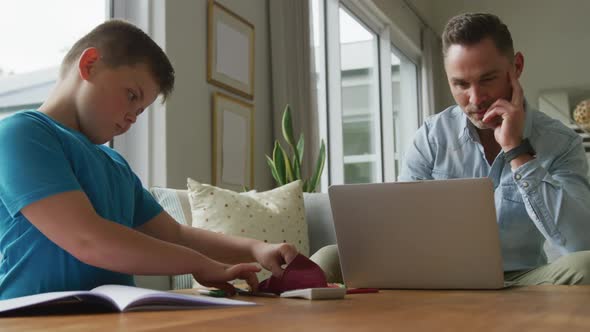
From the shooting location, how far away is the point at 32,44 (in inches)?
102

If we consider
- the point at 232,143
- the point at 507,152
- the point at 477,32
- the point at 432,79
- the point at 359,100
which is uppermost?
the point at 432,79

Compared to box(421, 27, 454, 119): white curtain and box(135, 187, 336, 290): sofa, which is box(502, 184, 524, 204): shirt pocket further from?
box(421, 27, 454, 119): white curtain

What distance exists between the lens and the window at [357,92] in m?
5.14

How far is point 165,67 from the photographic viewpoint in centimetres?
135

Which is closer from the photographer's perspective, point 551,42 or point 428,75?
point 551,42

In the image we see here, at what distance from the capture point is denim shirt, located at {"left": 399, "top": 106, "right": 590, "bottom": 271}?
1.70 meters

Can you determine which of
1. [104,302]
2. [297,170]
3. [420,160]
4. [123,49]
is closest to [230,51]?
[297,170]

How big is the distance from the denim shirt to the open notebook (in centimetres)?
102

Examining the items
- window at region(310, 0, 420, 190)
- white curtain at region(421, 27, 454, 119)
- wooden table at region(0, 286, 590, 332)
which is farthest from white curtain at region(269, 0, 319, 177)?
white curtain at region(421, 27, 454, 119)

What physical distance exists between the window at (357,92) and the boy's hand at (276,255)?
364 centimetres

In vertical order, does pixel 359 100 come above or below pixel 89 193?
above

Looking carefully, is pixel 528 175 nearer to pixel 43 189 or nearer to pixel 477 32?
pixel 477 32

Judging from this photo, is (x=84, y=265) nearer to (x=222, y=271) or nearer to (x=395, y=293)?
(x=222, y=271)

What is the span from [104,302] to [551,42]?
22.5 ft
